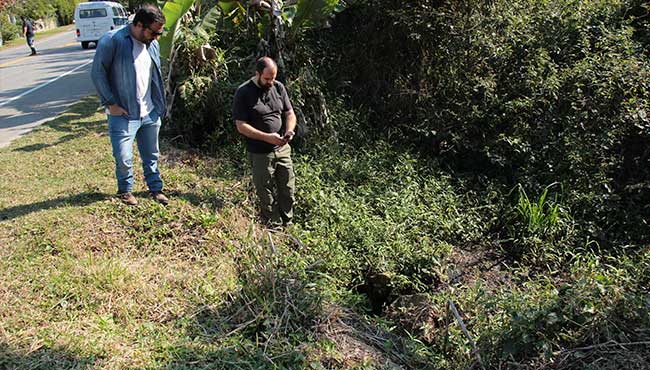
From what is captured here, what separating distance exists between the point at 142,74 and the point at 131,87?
19 centimetres

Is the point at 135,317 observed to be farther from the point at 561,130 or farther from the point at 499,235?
the point at 561,130

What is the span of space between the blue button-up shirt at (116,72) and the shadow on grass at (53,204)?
1.11 meters

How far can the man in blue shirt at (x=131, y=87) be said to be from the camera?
474 cm

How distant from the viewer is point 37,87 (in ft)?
40.7

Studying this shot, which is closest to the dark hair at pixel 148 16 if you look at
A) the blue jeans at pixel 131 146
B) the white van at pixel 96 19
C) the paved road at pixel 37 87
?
the blue jeans at pixel 131 146

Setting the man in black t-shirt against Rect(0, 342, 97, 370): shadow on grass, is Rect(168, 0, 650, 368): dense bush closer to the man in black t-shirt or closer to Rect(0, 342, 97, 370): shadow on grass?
the man in black t-shirt

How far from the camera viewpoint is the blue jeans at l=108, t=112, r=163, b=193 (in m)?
4.98

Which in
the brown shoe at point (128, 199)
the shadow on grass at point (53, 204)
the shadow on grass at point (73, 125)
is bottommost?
the shadow on grass at point (53, 204)

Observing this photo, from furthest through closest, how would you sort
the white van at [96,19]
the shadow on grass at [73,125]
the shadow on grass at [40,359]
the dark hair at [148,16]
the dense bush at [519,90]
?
1. the white van at [96,19]
2. the shadow on grass at [73,125]
3. the dense bush at [519,90]
4. the dark hair at [148,16]
5. the shadow on grass at [40,359]

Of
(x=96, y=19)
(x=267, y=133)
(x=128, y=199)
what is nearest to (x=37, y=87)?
(x=128, y=199)

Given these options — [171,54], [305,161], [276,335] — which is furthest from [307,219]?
[171,54]

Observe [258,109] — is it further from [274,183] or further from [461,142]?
[461,142]

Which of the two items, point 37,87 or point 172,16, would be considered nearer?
point 172,16

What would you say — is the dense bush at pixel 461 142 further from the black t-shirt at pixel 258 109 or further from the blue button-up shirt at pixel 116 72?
the blue button-up shirt at pixel 116 72
